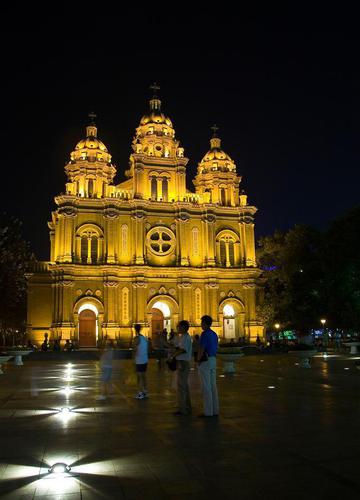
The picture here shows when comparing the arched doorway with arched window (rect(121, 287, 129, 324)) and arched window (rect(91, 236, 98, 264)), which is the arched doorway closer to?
arched window (rect(121, 287, 129, 324))

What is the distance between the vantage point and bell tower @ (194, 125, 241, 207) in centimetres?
5722

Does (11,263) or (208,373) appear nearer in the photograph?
(208,373)

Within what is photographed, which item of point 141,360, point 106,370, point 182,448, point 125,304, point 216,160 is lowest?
point 182,448

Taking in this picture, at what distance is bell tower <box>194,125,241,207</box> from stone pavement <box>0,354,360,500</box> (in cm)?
4458

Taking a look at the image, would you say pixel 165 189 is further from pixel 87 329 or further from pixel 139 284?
pixel 87 329

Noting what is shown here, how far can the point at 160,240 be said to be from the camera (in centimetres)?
5312

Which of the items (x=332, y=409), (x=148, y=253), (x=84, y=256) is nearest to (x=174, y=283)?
(x=148, y=253)

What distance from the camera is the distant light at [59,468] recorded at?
6391 mm

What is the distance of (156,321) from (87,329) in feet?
22.9

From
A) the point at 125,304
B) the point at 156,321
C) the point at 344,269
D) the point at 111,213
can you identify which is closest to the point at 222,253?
the point at 156,321

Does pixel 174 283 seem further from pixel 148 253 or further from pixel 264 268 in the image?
pixel 264 268

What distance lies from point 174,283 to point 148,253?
4.02m

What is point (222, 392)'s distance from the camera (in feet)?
47.9

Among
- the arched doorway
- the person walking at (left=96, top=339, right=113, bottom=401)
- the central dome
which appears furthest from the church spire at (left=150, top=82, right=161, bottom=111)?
the person walking at (left=96, top=339, right=113, bottom=401)
